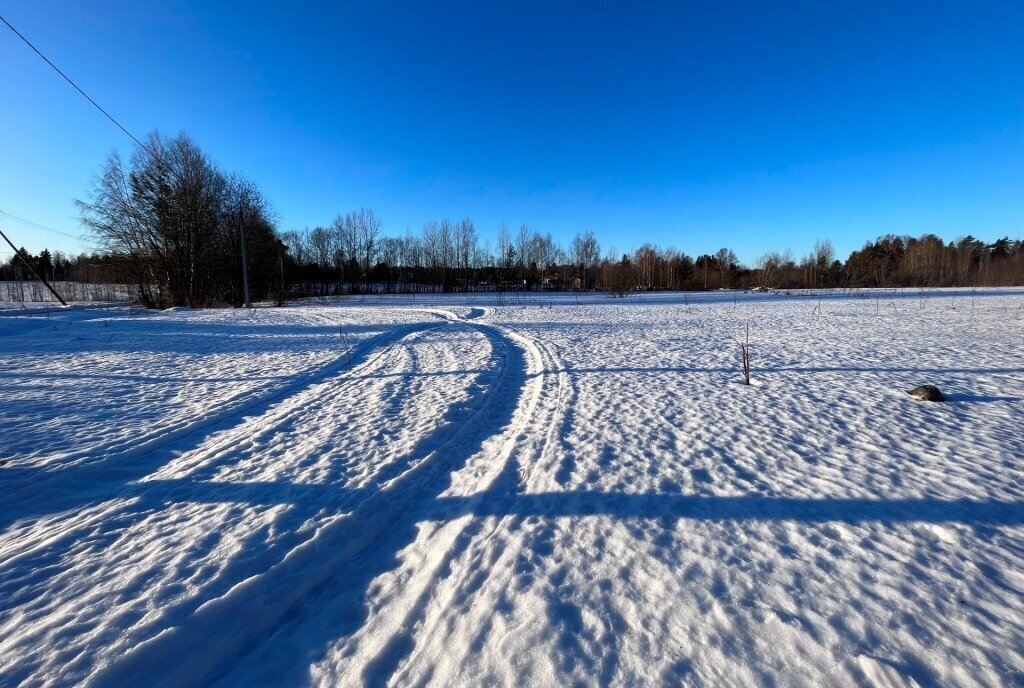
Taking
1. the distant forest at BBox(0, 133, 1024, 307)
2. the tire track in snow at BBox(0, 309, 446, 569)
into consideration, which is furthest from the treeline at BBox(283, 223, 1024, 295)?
the tire track in snow at BBox(0, 309, 446, 569)

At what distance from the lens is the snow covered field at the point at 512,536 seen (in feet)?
6.44

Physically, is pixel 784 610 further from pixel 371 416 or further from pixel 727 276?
A: pixel 727 276

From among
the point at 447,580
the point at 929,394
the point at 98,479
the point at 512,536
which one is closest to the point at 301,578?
the point at 447,580

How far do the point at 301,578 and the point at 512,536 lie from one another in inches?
56.3

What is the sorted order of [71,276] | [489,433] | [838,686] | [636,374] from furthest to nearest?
1. [71,276]
2. [636,374]
3. [489,433]
4. [838,686]

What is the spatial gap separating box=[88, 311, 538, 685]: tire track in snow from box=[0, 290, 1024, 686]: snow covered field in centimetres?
A: 2

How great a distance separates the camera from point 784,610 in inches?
86.6

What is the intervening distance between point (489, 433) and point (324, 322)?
613 inches

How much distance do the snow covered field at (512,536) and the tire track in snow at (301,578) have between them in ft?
0.05

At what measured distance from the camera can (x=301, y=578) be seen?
2535 millimetres

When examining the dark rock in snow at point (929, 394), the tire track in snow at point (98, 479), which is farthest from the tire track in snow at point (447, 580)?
the dark rock in snow at point (929, 394)

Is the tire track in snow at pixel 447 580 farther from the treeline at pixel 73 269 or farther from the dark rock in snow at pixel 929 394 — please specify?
the treeline at pixel 73 269

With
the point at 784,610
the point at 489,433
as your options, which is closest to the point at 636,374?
the point at 489,433

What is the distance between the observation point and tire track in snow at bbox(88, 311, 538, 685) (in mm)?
1938
